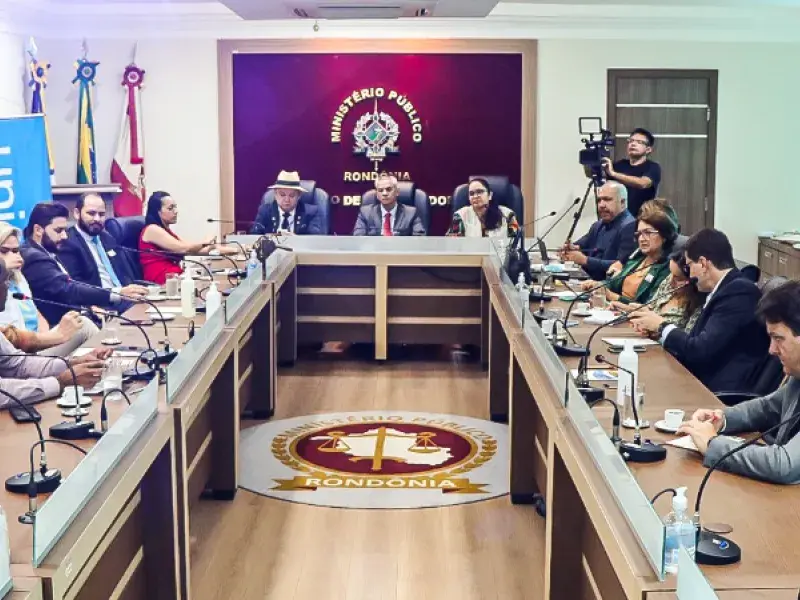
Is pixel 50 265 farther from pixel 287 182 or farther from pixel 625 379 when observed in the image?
pixel 625 379

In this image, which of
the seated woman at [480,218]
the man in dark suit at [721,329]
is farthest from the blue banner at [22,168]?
the man in dark suit at [721,329]

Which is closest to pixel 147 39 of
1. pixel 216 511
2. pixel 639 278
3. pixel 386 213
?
pixel 386 213

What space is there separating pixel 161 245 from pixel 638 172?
3.31m

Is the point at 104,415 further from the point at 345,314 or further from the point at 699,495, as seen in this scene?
the point at 345,314

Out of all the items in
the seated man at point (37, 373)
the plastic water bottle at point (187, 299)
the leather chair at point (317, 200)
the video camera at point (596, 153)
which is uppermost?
the video camera at point (596, 153)

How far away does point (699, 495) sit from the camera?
7.37 feet

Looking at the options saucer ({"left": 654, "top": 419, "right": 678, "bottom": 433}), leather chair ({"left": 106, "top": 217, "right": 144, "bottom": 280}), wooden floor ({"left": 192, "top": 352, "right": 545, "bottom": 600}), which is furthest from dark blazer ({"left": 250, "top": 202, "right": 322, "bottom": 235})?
saucer ({"left": 654, "top": 419, "right": 678, "bottom": 433})

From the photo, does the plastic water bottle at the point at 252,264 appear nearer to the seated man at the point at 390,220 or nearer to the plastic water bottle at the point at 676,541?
the seated man at the point at 390,220

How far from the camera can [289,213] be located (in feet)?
24.4

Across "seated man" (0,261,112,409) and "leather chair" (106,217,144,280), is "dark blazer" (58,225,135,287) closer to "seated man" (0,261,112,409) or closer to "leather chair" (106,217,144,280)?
"leather chair" (106,217,144,280)

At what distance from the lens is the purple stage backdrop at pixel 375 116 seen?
29.5 feet

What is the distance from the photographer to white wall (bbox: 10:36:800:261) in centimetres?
897

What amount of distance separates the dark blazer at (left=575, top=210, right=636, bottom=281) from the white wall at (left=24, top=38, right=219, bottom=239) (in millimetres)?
3680

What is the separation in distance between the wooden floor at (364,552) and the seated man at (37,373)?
29.8 inches
